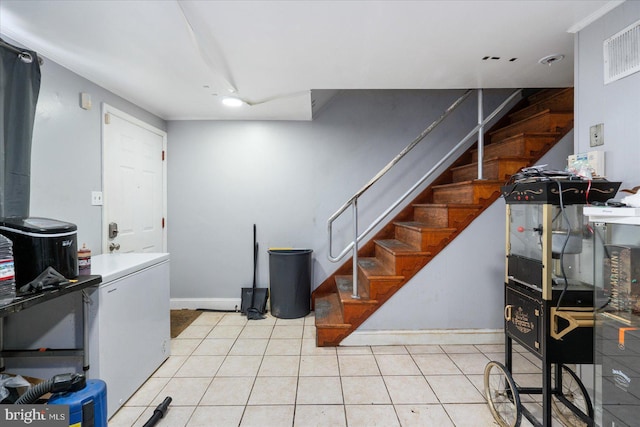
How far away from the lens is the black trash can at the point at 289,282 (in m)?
3.24

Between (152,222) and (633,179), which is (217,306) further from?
(633,179)

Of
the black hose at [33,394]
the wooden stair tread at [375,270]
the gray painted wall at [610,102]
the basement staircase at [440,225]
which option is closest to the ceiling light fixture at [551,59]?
the gray painted wall at [610,102]

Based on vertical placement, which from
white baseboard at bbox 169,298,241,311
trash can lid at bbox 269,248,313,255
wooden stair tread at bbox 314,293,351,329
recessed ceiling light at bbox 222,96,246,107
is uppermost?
recessed ceiling light at bbox 222,96,246,107

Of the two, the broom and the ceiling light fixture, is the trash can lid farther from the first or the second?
the ceiling light fixture

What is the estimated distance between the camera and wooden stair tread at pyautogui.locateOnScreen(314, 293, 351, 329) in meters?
2.64

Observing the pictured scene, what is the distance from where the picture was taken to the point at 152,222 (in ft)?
10.8

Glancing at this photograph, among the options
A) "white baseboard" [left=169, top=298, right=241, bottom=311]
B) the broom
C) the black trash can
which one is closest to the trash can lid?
the black trash can

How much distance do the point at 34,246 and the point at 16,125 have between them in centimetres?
77

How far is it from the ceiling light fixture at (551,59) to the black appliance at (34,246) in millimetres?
3277

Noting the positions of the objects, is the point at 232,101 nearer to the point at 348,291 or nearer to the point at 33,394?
the point at 348,291

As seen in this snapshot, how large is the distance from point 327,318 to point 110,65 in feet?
8.84

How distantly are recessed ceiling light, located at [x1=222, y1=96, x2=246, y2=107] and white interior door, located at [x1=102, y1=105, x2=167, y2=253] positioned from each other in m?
0.93

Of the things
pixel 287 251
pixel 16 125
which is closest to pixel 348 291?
pixel 287 251

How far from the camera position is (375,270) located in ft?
9.46
